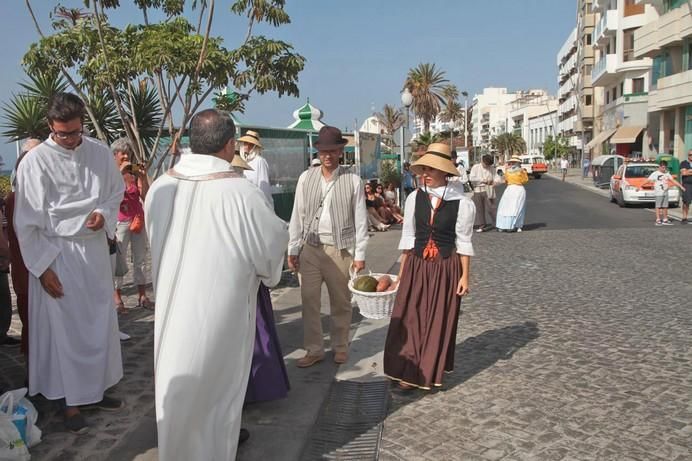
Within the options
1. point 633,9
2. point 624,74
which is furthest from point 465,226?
point 624,74

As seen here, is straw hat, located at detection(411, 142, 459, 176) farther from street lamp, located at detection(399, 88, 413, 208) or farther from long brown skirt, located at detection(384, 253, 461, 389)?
street lamp, located at detection(399, 88, 413, 208)

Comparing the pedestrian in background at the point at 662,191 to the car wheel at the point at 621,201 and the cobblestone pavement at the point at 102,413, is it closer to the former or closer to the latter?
the car wheel at the point at 621,201

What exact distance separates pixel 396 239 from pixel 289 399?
8.86 metres

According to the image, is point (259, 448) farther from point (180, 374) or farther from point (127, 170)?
point (127, 170)

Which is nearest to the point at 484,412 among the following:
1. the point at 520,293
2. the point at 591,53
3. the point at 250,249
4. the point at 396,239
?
the point at 250,249

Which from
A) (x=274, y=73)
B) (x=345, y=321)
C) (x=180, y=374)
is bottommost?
(x=345, y=321)

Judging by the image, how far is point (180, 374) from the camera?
281 cm

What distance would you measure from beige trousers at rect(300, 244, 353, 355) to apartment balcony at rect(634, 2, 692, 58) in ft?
100

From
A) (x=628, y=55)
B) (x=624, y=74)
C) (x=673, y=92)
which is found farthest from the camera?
(x=624, y=74)

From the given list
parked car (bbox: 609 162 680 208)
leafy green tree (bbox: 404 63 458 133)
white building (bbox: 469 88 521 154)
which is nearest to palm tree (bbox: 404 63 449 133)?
leafy green tree (bbox: 404 63 458 133)

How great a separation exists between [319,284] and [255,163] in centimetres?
209

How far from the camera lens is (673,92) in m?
31.1

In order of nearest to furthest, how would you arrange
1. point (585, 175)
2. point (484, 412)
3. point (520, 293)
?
point (484, 412) < point (520, 293) < point (585, 175)

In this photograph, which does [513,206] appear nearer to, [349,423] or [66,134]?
[349,423]
